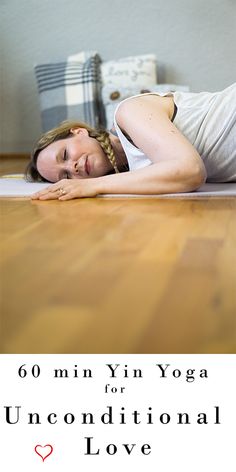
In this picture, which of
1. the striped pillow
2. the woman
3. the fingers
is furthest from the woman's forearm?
the striped pillow

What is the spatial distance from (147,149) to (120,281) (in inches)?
35.3

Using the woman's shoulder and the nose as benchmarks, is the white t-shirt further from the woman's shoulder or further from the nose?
the nose

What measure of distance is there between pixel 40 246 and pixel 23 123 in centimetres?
360

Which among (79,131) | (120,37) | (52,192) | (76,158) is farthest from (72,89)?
(52,192)

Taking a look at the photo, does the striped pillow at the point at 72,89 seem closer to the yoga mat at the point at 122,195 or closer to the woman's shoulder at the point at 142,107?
the yoga mat at the point at 122,195

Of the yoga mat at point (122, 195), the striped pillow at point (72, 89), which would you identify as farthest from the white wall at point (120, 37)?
the yoga mat at point (122, 195)

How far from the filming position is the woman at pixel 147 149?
176cm

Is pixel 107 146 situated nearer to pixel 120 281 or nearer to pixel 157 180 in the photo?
pixel 157 180

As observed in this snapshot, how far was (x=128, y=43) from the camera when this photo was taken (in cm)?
440

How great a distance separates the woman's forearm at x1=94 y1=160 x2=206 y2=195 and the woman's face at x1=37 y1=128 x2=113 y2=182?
0.08 meters

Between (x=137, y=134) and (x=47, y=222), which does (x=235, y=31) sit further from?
(x=47, y=222)

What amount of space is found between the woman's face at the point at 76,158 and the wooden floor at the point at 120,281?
367mm

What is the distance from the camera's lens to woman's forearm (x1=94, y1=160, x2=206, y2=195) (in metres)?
1.74

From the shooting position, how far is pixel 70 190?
1.83 m
